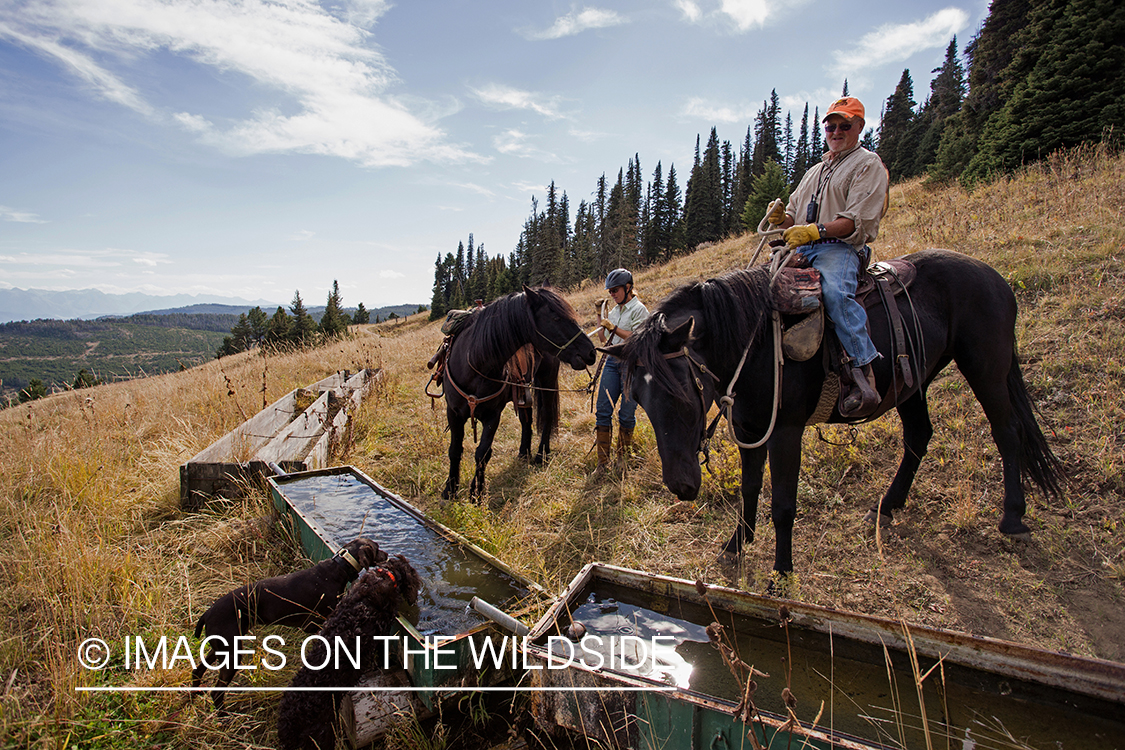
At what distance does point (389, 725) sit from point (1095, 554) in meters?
5.21

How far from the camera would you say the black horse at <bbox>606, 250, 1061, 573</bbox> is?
2.94 metres

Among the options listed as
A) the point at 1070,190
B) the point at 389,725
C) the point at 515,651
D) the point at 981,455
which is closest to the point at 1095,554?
the point at 981,455

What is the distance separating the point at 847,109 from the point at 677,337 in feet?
7.95

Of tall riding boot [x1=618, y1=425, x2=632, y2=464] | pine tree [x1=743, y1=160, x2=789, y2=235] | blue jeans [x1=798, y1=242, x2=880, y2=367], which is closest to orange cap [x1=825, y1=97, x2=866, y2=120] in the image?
blue jeans [x1=798, y1=242, x2=880, y2=367]

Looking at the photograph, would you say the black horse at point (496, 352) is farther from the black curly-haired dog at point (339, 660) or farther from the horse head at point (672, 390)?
the black curly-haired dog at point (339, 660)

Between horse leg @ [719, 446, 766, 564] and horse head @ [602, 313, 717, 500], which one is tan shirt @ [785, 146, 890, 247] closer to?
horse head @ [602, 313, 717, 500]

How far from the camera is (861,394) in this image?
3.34 m

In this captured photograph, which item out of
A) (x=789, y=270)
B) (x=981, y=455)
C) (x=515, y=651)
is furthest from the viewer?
(x=981, y=455)

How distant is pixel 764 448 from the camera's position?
3.75m

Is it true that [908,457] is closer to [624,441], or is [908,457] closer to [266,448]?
[624,441]

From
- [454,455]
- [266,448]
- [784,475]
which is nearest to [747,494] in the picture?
[784,475]

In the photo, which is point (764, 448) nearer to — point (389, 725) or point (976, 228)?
point (389, 725)

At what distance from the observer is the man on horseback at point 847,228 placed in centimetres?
337

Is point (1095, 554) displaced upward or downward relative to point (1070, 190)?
downward
